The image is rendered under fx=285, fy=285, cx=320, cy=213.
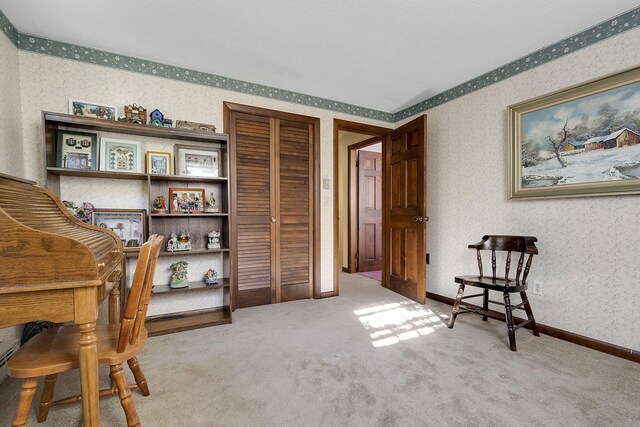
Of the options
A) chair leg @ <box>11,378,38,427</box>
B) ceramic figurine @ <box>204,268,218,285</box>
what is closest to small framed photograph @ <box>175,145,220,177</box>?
ceramic figurine @ <box>204,268,218,285</box>

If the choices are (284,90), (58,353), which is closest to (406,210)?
(284,90)

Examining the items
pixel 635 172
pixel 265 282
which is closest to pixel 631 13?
pixel 635 172

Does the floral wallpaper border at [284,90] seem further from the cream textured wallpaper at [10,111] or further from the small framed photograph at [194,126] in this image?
the small framed photograph at [194,126]

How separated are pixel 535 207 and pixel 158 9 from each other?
10.9 feet

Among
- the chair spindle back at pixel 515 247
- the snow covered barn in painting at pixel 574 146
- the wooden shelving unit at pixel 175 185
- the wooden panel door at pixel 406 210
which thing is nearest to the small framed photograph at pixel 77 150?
the wooden shelving unit at pixel 175 185

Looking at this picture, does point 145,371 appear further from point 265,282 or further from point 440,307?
point 440,307

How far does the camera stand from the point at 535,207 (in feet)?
8.24

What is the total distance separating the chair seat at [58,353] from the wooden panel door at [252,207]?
1.70m

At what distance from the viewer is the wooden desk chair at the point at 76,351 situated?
1022 mm

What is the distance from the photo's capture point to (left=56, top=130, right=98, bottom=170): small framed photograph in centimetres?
224

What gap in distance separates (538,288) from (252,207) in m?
2.80

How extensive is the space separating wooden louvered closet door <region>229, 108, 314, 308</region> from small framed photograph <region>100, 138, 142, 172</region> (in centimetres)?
86

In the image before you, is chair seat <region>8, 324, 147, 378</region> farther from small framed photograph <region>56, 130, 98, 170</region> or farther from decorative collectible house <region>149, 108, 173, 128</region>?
decorative collectible house <region>149, 108, 173, 128</region>

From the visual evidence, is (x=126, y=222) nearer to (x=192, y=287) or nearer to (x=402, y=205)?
(x=192, y=287)
